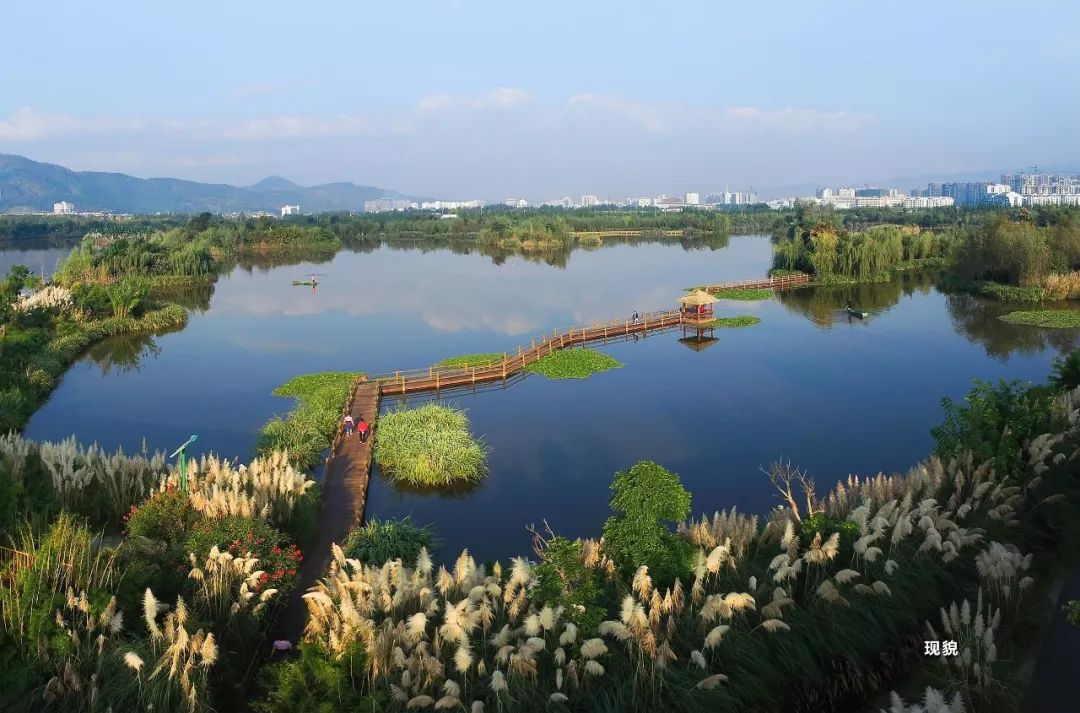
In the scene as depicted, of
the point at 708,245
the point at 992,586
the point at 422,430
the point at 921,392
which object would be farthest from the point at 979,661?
the point at 708,245

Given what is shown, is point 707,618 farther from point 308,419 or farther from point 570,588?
point 308,419

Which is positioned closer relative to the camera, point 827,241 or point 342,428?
point 342,428

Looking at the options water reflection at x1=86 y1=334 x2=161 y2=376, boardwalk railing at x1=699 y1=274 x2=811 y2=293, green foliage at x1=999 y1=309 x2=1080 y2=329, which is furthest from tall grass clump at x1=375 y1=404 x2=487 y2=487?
boardwalk railing at x1=699 y1=274 x2=811 y2=293

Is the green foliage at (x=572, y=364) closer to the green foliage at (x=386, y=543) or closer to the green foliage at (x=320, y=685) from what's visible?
the green foliage at (x=386, y=543)

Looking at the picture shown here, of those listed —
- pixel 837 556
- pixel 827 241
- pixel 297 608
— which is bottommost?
pixel 297 608

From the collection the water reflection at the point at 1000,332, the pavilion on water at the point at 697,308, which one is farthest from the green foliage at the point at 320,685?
the pavilion on water at the point at 697,308

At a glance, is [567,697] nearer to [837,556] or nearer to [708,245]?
[837,556]

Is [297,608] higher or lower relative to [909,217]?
lower
